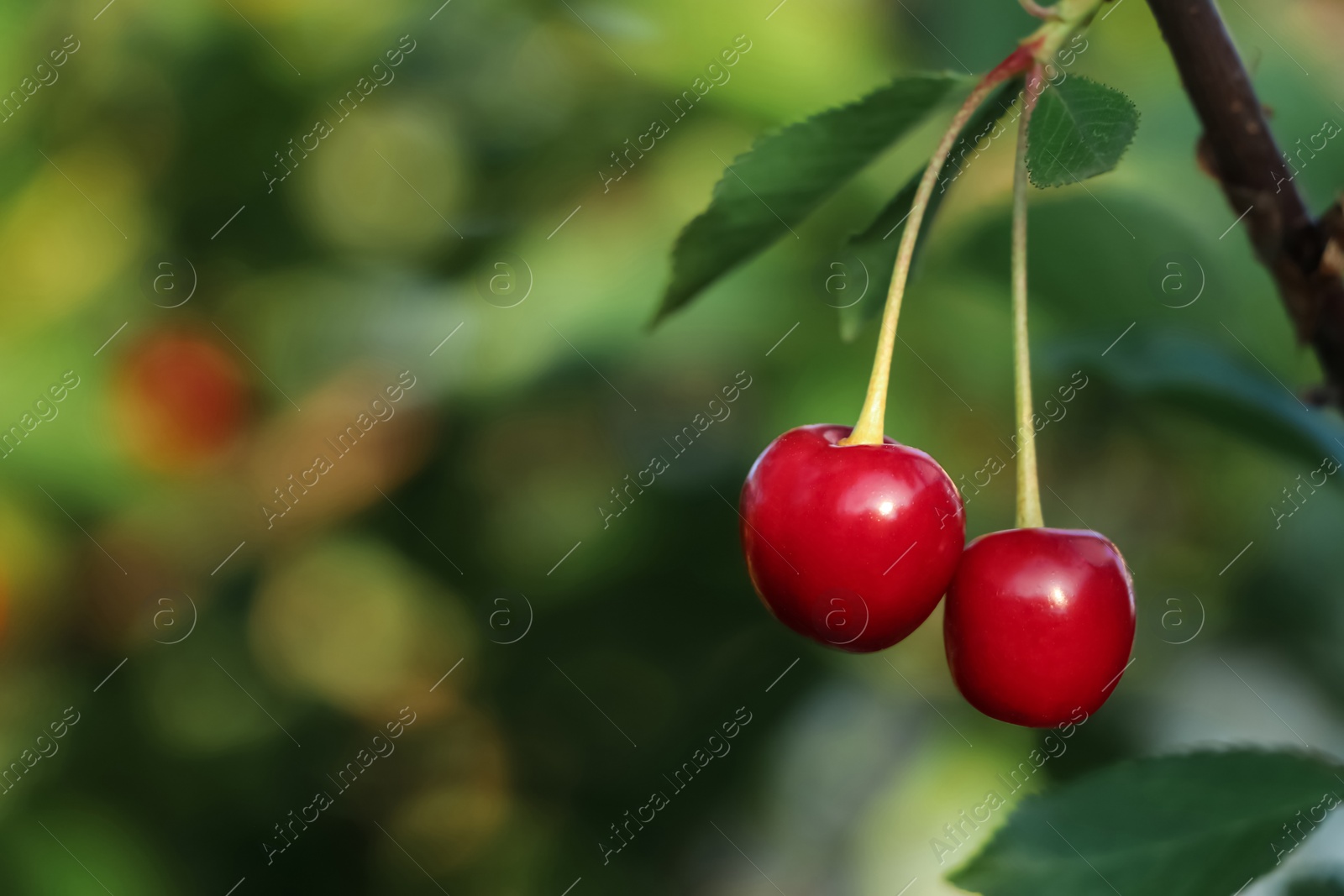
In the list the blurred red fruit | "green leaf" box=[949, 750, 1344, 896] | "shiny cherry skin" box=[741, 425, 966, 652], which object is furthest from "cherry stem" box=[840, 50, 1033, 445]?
the blurred red fruit

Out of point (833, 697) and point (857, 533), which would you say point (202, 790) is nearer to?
point (833, 697)

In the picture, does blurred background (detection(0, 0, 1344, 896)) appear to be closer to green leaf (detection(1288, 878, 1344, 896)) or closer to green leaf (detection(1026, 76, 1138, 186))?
green leaf (detection(1288, 878, 1344, 896))

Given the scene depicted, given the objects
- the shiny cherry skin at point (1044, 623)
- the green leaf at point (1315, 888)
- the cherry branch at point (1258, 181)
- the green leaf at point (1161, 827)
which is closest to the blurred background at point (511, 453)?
the green leaf at point (1315, 888)

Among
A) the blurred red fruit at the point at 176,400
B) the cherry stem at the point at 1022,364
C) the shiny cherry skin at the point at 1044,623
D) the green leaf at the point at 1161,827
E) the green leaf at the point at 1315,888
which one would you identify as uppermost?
the blurred red fruit at the point at 176,400

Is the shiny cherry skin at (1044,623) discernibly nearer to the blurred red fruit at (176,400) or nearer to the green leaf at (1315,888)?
the green leaf at (1315,888)

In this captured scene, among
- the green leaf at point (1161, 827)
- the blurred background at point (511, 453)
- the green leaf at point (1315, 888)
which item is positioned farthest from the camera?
the blurred background at point (511, 453)

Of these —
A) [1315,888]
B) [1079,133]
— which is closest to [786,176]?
[1079,133]

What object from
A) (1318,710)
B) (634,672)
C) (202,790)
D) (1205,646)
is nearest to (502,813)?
(634,672)
